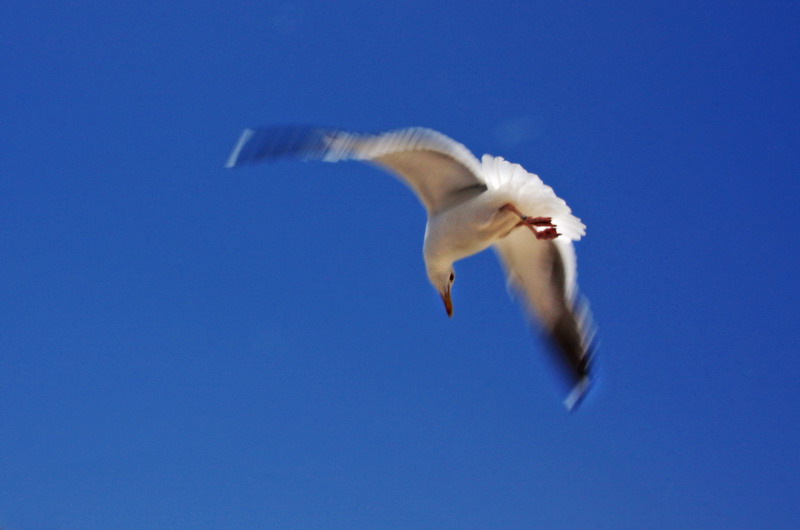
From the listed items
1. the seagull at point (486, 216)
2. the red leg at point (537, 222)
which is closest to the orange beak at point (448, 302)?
the seagull at point (486, 216)

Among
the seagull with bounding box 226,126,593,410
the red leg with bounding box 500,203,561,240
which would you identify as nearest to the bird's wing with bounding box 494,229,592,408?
the seagull with bounding box 226,126,593,410

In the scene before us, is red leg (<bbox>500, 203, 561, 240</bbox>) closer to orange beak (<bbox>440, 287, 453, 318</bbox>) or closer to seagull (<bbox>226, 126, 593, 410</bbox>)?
seagull (<bbox>226, 126, 593, 410</bbox>)

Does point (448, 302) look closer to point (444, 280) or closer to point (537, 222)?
point (444, 280)

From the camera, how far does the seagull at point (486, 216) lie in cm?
371

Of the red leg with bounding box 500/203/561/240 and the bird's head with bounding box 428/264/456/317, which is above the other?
the bird's head with bounding box 428/264/456/317

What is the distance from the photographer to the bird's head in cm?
459

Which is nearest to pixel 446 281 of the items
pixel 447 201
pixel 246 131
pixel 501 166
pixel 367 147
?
pixel 447 201

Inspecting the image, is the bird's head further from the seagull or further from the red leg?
the red leg

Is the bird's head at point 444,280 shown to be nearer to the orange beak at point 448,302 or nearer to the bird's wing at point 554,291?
the orange beak at point 448,302

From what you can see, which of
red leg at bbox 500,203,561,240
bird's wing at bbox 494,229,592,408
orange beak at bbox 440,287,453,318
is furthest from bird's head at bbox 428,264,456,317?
red leg at bbox 500,203,561,240

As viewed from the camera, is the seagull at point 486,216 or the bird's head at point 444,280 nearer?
the seagull at point 486,216

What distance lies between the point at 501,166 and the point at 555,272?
1.04 meters

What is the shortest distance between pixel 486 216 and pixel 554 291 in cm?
107

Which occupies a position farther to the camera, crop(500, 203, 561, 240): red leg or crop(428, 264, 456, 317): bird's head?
crop(428, 264, 456, 317): bird's head
